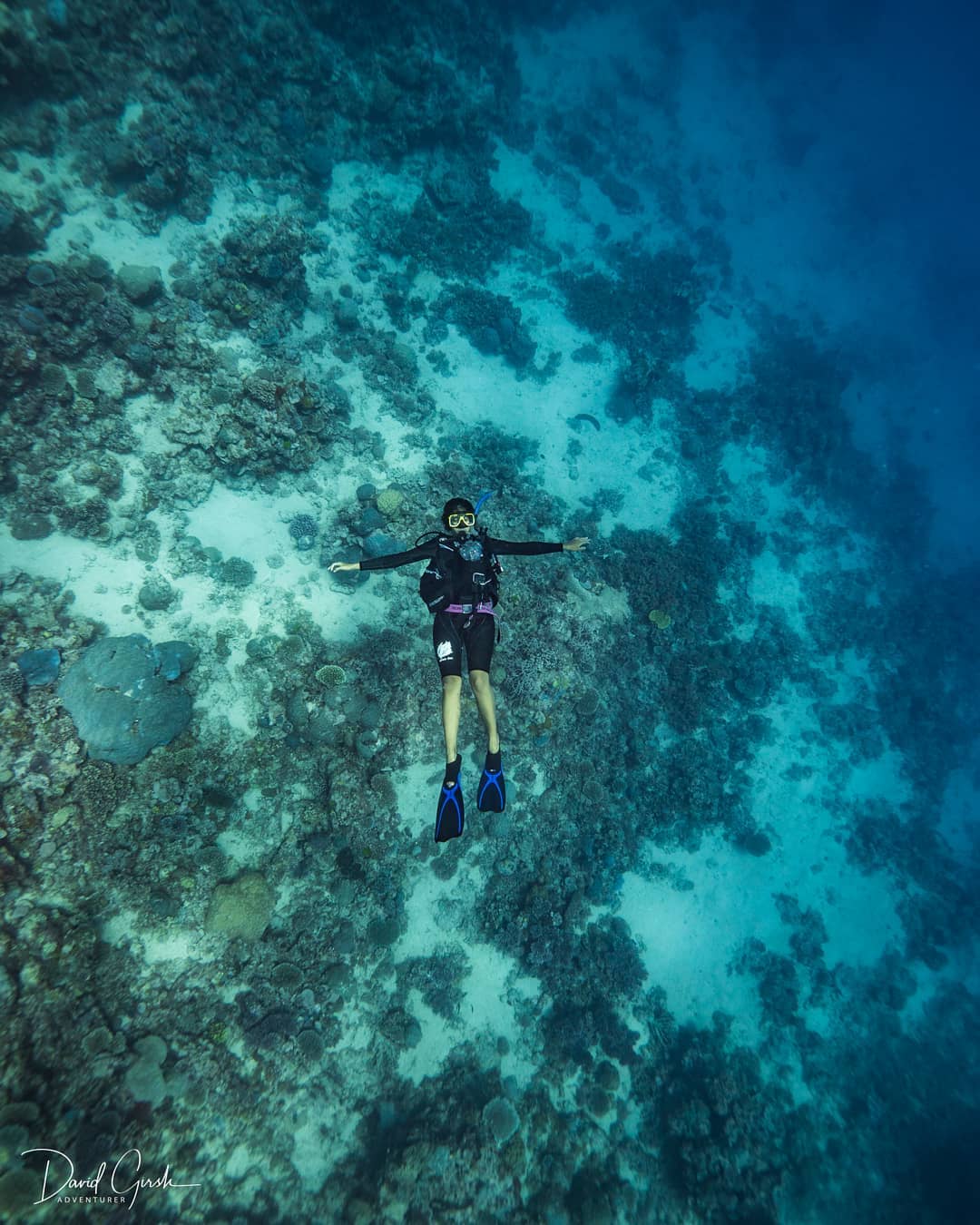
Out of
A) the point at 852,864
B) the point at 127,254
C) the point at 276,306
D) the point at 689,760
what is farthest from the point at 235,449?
the point at 852,864

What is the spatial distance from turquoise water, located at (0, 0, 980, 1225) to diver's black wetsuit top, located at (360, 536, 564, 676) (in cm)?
296

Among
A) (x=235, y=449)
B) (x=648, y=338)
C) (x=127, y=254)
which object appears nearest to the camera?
(x=235, y=449)

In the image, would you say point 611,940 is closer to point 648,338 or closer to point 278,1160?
point 278,1160

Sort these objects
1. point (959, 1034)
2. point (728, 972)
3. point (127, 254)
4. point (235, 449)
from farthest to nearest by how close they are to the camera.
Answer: point (959, 1034) → point (728, 972) → point (127, 254) → point (235, 449)

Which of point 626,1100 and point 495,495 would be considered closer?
point 626,1100

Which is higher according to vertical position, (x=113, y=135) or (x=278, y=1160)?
(x=113, y=135)

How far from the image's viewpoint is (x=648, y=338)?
19.5 metres

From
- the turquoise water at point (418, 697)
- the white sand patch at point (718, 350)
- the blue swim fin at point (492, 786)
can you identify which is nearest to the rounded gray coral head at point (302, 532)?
the turquoise water at point (418, 697)

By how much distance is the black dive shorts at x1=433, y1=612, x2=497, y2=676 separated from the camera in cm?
761

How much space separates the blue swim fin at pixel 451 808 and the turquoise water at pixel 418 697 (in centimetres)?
281

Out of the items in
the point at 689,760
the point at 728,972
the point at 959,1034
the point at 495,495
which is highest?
the point at 495,495

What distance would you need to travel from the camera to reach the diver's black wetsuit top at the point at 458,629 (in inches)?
300

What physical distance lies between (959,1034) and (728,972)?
8882mm

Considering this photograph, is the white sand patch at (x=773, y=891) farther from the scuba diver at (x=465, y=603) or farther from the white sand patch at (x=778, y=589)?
the scuba diver at (x=465, y=603)
